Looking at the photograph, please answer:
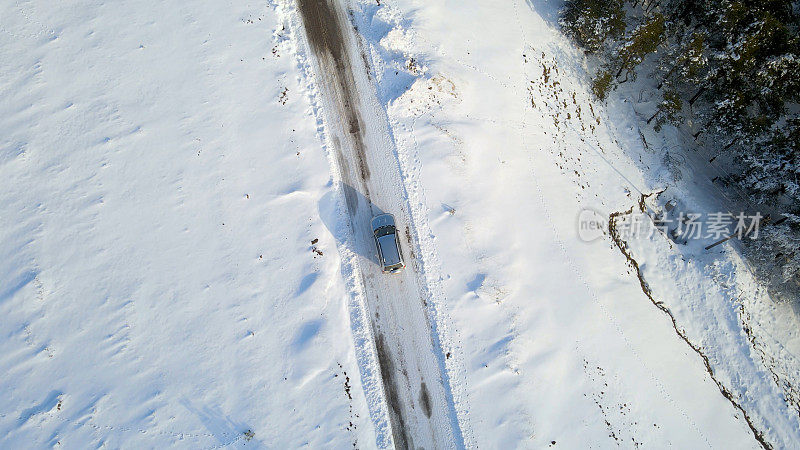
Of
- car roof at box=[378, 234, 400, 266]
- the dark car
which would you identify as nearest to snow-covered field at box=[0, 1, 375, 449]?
the dark car

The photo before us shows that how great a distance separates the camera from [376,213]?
71.4 feet

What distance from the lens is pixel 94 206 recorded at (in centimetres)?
2059

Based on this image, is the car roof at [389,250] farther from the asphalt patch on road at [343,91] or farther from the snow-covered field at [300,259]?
the asphalt patch on road at [343,91]

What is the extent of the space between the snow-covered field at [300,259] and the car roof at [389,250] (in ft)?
6.33

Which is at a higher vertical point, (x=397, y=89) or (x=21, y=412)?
(x=397, y=89)

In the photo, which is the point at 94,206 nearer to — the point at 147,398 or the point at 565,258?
the point at 147,398

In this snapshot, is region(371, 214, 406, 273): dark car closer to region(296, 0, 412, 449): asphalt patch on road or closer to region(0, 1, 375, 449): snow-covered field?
region(296, 0, 412, 449): asphalt patch on road

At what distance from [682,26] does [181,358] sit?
40.6 m

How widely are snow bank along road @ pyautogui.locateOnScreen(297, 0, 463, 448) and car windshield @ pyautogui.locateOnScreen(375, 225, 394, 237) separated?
3.67 ft

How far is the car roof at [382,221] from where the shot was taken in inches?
814

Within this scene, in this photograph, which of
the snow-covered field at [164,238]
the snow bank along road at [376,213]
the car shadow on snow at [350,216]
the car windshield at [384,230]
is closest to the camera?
the snow-covered field at [164,238]

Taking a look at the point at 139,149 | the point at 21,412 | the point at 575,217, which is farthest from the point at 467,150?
the point at 21,412

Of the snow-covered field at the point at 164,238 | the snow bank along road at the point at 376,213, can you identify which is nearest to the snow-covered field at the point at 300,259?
the snow-covered field at the point at 164,238

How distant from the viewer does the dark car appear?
1988 centimetres
